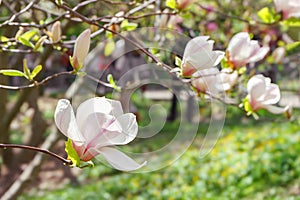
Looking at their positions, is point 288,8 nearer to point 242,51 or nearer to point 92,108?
point 242,51

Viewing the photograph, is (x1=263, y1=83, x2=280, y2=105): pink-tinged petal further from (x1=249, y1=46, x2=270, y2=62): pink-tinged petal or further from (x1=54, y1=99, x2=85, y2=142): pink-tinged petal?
(x1=54, y1=99, x2=85, y2=142): pink-tinged petal

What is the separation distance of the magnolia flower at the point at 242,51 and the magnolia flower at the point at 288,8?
152 mm

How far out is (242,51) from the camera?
0.94 m

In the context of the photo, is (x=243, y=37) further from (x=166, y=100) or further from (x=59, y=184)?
(x=166, y=100)

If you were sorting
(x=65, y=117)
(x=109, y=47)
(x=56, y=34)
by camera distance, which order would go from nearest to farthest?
(x=65, y=117) < (x=56, y=34) < (x=109, y=47)

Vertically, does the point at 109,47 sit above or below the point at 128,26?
below

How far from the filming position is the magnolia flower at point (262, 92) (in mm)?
875

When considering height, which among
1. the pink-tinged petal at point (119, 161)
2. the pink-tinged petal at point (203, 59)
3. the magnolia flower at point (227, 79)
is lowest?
the magnolia flower at point (227, 79)

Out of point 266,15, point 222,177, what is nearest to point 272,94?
point 266,15

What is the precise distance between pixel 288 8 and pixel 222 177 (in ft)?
9.56

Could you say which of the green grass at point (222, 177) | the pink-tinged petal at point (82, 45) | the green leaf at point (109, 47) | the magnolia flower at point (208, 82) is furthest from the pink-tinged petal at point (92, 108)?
the green grass at point (222, 177)

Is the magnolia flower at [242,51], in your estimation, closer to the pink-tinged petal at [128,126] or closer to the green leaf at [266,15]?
the green leaf at [266,15]

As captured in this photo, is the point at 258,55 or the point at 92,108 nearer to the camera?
the point at 92,108

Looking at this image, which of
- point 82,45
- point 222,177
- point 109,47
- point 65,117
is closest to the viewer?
point 65,117
